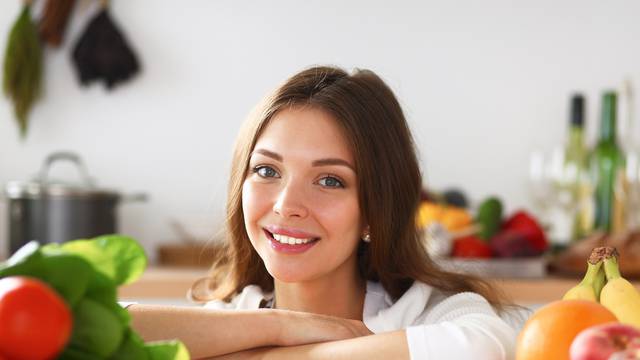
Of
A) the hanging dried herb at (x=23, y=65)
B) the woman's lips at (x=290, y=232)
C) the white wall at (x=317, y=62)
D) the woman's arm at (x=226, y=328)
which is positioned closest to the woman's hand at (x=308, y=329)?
the woman's arm at (x=226, y=328)

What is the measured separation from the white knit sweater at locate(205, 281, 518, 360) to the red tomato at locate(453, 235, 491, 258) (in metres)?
0.71

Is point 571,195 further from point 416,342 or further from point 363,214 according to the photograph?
point 416,342

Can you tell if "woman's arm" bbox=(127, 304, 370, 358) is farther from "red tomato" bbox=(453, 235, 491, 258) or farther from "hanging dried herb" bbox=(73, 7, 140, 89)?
"hanging dried herb" bbox=(73, 7, 140, 89)

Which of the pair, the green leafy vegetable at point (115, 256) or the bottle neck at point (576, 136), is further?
the bottle neck at point (576, 136)

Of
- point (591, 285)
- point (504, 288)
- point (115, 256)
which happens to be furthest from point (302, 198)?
point (504, 288)

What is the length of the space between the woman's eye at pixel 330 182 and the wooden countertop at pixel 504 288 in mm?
879

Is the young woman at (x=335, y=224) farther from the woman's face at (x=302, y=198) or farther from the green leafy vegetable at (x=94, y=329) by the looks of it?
the green leafy vegetable at (x=94, y=329)

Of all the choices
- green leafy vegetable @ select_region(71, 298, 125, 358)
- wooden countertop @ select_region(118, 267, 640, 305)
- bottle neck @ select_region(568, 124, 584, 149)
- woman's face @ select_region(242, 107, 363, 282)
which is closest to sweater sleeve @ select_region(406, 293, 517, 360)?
woman's face @ select_region(242, 107, 363, 282)

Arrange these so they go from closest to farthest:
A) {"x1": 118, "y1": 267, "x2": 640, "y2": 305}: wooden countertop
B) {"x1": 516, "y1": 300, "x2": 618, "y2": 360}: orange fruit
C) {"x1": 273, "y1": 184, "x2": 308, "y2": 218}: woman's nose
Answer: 1. {"x1": 516, "y1": 300, "x2": 618, "y2": 360}: orange fruit
2. {"x1": 273, "y1": 184, "x2": 308, "y2": 218}: woman's nose
3. {"x1": 118, "y1": 267, "x2": 640, "y2": 305}: wooden countertop

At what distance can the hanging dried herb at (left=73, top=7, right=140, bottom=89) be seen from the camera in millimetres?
2271

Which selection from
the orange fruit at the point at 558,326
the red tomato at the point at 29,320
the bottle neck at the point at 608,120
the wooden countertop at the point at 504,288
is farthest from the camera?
the bottle neck at the point at 608,120

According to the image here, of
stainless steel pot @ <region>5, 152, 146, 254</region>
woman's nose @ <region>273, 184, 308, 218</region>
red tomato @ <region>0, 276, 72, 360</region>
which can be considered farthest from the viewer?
stainless steel pot @ <region>5, 152, 146, 254</region>

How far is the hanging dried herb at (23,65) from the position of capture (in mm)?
2244

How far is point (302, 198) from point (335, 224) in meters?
0.06
